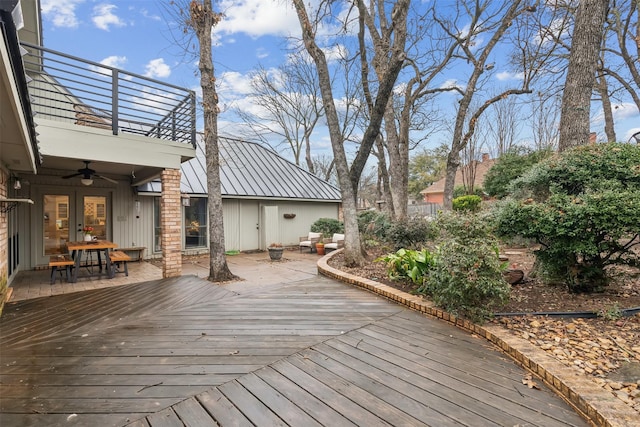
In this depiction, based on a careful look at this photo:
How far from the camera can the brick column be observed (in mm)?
6258

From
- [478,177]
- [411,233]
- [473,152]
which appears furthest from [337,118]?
[478,177]

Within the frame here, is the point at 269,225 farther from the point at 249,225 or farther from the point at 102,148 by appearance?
the point at 102,148

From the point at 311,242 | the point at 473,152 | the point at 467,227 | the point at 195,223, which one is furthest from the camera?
the point at 473,152

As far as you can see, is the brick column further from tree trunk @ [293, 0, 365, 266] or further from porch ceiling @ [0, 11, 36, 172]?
tree trunk @ [293, 0, 365, 266]

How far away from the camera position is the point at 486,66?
30.7ft

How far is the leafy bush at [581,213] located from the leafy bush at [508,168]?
1196cm

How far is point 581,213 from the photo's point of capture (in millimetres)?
3400

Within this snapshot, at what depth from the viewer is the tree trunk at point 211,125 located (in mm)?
6121

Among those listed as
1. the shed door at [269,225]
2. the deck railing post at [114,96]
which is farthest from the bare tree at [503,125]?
the deck railing post at [114,96]

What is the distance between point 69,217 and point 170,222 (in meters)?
3.77

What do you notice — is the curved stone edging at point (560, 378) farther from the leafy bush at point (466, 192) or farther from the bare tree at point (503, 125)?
the bare tree at point (503, 125)

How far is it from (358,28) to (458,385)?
9.48m

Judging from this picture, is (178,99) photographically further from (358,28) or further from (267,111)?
(267,111)

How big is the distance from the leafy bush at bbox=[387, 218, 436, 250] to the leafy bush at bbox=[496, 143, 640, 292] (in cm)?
290
